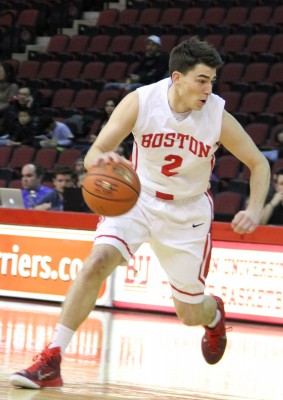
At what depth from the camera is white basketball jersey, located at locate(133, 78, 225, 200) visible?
460 centimetres

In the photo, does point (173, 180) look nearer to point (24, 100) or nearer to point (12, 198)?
point (12, 198)

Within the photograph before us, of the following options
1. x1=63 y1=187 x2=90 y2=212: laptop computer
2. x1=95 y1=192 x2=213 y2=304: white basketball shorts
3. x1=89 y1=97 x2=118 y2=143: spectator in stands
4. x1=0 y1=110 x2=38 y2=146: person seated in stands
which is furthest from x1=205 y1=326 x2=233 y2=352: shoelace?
x1=0 y1=110 x2=38 y2=146: person seated in stands

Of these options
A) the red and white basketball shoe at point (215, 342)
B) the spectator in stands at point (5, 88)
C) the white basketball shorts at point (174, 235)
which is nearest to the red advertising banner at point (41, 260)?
the red and white basketball shoe at point (215, 342)

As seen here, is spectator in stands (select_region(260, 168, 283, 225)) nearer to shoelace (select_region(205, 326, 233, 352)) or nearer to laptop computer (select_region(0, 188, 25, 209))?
laptop computer (select_region(0, 188, 25, 209))

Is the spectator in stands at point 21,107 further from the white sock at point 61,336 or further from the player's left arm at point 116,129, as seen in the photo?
the white sock at point 61,336

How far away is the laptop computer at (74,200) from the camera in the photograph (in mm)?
9531

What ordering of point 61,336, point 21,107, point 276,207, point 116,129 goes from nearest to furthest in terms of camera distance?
1. point 61,336
2. point 116,129
3. point 276,207
4. point 21,107

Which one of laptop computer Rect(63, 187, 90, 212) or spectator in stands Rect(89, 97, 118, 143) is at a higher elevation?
spectator in stands Rect(89, 97, 118, 143)

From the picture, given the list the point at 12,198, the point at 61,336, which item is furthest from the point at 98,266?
the point at 12,198

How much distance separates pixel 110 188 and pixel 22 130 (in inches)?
362

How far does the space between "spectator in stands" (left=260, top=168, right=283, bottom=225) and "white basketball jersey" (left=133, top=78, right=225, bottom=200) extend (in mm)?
4006

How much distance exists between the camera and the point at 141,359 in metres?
5.68

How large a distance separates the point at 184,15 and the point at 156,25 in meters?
0.45

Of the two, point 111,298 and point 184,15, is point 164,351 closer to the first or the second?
point 111,298
